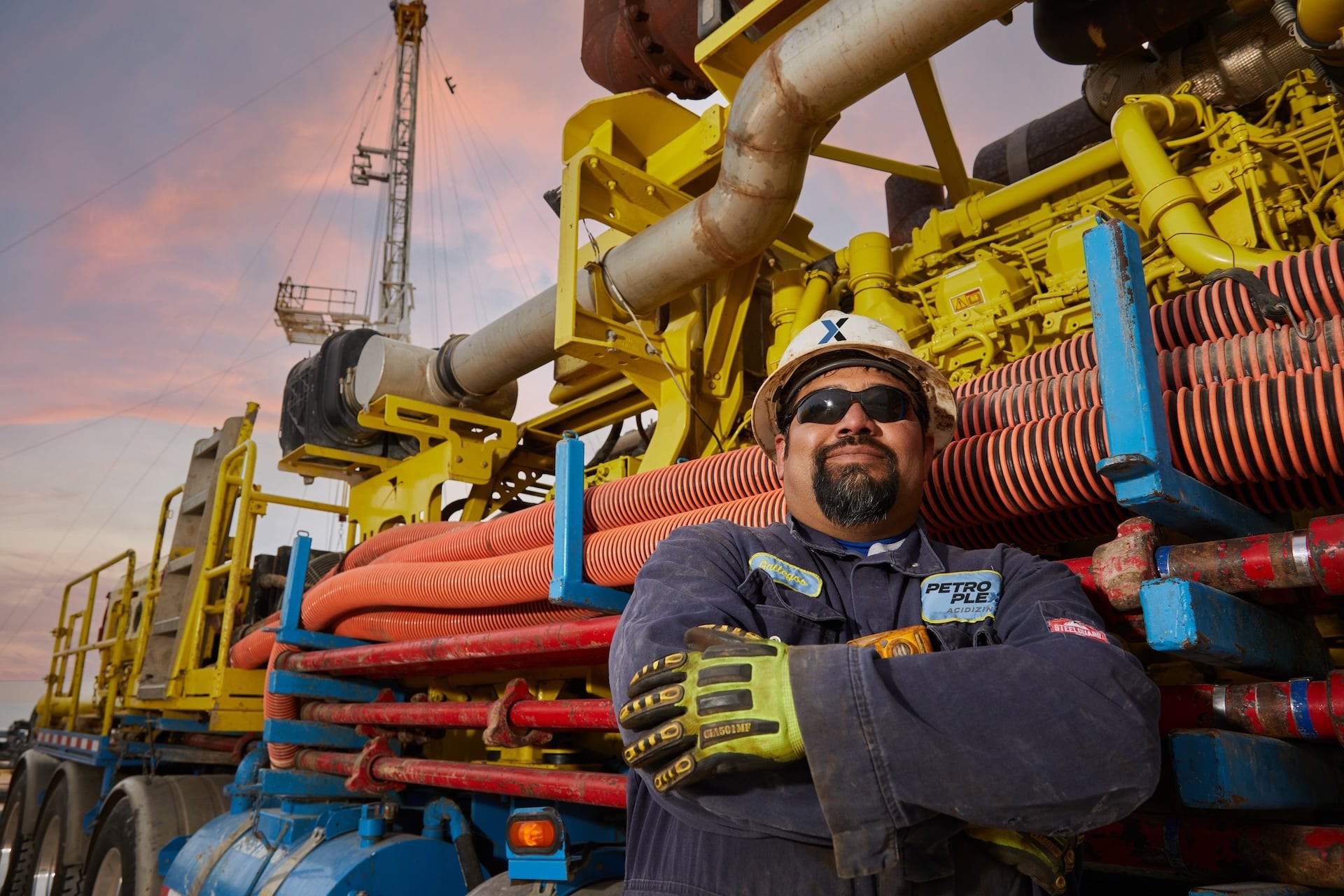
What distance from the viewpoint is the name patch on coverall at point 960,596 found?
1.58 m

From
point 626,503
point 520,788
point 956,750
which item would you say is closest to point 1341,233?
point 626,503

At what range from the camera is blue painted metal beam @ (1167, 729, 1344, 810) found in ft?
4.70

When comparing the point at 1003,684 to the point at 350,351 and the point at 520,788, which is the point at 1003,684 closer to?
the point at 520,788

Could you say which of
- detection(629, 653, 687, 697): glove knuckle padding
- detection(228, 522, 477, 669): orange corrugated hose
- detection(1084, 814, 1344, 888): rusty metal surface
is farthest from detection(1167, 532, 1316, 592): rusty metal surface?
detection(228, 522, 477, 669): orange corrugated hose

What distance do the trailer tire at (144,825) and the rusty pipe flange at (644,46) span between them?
186 inches

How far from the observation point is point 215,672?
17.8ft

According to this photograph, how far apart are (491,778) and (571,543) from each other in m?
0.94

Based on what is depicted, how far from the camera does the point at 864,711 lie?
1.18 m

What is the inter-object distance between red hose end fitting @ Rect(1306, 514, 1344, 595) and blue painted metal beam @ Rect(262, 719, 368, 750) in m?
3.86

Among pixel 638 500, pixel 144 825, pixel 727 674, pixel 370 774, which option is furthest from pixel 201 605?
pixel 727 674

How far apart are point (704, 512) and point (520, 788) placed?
1151 mm

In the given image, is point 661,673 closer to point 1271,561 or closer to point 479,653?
point 1271,561

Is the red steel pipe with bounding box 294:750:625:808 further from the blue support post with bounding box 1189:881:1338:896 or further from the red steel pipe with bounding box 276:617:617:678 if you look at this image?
the blue support post with bounding box 1189:881:1338:896

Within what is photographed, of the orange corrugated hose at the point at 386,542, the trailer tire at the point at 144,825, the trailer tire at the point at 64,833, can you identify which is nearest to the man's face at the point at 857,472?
the orange corrugated hose at the point at 386,542
